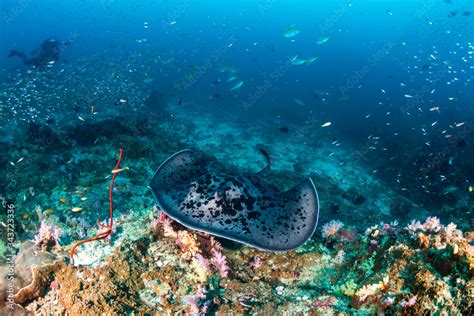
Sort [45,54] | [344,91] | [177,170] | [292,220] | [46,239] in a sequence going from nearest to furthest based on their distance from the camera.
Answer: [46,239] < [292,220] < [177,170] < [45,54] < [344,91]

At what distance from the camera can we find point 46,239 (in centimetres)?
368

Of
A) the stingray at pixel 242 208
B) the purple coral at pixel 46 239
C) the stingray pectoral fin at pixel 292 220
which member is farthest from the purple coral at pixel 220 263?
the purple coral at pixel 46 239

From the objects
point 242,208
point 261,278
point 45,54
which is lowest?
point 45,54

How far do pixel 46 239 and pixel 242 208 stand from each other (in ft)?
8.90

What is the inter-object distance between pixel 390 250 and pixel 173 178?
344cm

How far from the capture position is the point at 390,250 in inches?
126

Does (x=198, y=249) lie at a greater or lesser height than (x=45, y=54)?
greater

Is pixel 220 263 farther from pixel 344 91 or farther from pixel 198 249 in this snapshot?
pixel 344 91

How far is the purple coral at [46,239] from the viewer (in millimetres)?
3609

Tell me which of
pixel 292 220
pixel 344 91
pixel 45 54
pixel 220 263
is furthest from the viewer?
pixel 344 91

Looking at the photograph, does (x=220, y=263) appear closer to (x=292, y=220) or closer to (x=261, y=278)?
(x=261, y=278)

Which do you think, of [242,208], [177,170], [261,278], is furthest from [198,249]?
[177,170]

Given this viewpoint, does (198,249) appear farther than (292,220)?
No

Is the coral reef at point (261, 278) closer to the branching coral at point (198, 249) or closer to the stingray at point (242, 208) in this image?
the branching coral at point (198, 249)
